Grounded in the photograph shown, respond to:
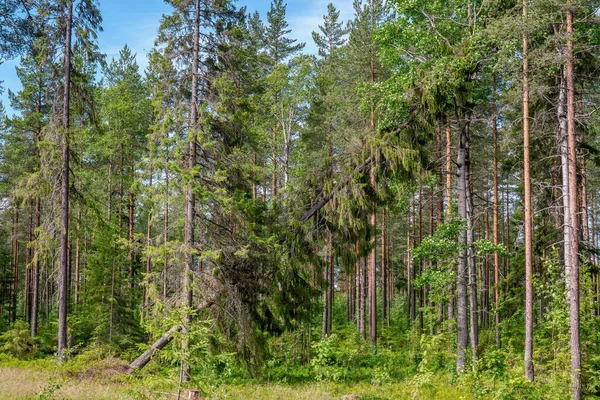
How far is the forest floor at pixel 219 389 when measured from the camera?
8953 millimetres

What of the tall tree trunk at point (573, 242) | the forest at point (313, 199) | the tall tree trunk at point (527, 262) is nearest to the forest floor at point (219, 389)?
the forest at point (313, 199)

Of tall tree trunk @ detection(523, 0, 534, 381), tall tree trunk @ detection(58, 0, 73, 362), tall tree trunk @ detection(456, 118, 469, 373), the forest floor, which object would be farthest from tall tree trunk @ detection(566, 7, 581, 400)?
tall tree trunk @ detection(58, 0, 73, 362)

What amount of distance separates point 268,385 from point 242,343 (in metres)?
1.37

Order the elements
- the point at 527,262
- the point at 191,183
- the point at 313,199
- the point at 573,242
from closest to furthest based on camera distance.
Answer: the point at 573,242
the point at 191,183
the point at 527,262
the point at 313,199

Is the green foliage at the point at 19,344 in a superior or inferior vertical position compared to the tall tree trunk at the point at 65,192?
inferior

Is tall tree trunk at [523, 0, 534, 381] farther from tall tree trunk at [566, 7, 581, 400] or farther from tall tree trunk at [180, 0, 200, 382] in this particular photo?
tall tree trunk at [180, 0, 200, 382]

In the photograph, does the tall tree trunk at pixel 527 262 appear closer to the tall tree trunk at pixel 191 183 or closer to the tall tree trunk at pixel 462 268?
the tall tree trunk at pixel 462 268

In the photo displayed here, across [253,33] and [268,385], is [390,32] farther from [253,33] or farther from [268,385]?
[253,33]

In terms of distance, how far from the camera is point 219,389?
952 cm

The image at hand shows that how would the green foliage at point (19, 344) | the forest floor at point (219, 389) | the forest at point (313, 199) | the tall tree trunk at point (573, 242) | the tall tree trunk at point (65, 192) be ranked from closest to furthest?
the forest floor at point (219, 389) → the tall tree trunk at point (573, 242) → the forest at point (313, 199) → the tall tree trunk at point (65, 192) → the green foliage at point (19, 344)

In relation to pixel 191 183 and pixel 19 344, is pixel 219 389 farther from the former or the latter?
pixel 19 344

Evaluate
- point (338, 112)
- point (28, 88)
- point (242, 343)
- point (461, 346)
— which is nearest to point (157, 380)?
point (242, 343)

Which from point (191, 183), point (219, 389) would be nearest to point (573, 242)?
point (219, 389)

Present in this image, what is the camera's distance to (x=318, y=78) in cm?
2064
